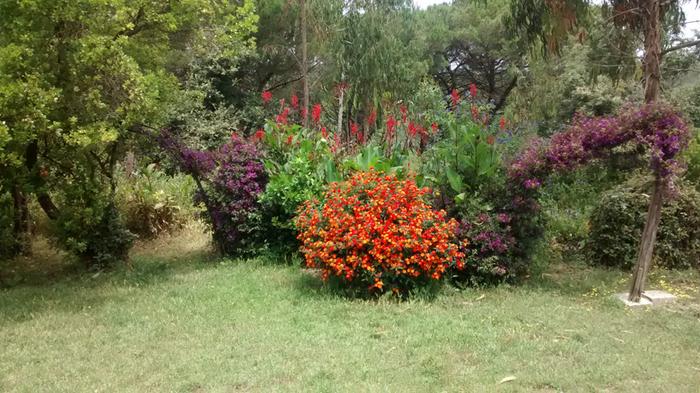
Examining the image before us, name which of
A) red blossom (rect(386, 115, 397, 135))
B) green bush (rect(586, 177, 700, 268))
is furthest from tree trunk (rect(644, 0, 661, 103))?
red blossom (rect(386, 115, 397, 135))

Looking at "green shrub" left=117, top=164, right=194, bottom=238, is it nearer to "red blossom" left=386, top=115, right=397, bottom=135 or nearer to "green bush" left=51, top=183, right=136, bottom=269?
"green bush" left=51, top=183, right=136, bottom=269

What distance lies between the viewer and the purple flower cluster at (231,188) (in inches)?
295

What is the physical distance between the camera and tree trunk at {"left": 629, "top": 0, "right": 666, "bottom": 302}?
5.56m

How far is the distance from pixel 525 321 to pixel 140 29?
529 cm

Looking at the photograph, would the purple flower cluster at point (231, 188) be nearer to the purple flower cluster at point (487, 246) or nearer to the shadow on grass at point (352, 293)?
the shadow on grass at point (352, 293)

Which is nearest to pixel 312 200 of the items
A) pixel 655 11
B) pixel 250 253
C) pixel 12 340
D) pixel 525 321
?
pixel 250 253

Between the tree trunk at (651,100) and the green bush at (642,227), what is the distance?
150 centimetres

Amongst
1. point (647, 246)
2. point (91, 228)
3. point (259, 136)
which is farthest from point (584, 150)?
point (91, 228)

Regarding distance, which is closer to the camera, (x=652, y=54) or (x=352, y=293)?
(x=652, y=54)

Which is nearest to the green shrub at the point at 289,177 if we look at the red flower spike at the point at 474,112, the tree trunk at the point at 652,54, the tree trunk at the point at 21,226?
the red flower spike at the point at 474,112

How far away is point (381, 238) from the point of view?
560cm

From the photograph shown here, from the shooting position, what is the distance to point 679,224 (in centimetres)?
709

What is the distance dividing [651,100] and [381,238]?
9.46ft

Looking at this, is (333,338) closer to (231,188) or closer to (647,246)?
(647,246)
